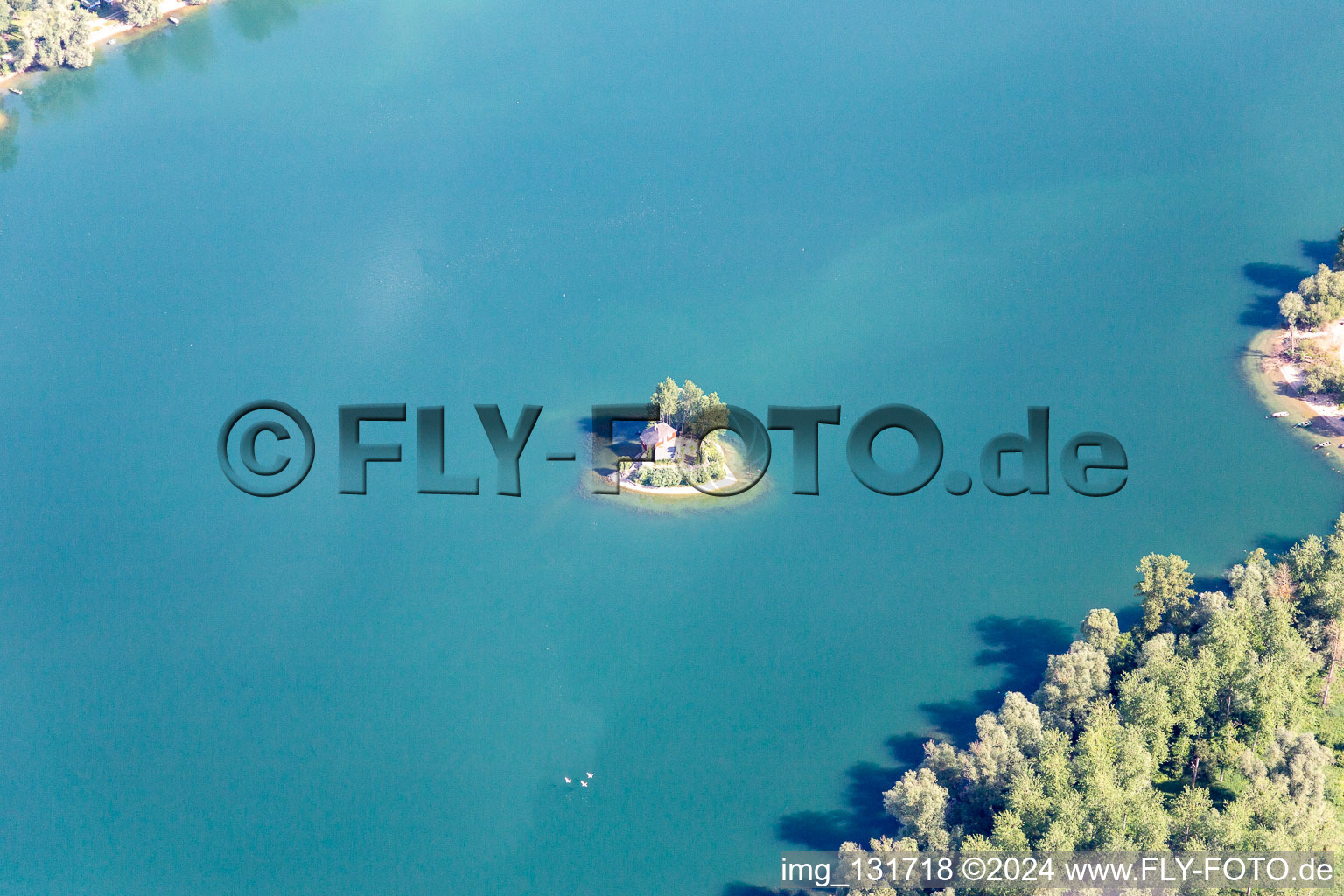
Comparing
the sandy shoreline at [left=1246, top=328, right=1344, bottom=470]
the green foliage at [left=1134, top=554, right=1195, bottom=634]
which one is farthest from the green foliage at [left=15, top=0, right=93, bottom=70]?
the green foliage at [left=1134, top=554, right=1195, bottom=634]

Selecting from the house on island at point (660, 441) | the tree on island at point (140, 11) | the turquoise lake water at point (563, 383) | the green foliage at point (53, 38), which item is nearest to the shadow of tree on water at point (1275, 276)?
the turquoise lake water at point (563, 383)

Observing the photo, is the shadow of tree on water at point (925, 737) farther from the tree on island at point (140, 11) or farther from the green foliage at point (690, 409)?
the tree on island at point (140, 11)

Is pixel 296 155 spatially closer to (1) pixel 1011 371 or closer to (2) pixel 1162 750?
(1) pixel 1011 371

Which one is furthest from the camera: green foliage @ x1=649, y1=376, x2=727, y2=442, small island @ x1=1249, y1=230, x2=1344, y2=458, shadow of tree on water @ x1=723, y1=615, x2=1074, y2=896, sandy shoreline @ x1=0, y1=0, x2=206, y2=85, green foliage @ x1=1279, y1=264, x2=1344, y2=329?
sandy shoreline @ x1=0, y1=0, x2=206, y2=85

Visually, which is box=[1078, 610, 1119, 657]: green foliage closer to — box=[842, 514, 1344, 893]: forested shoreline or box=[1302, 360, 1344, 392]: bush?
box=[842, 514, 1344, 893]: forested shoreline

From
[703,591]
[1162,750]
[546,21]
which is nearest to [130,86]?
[546,21]
